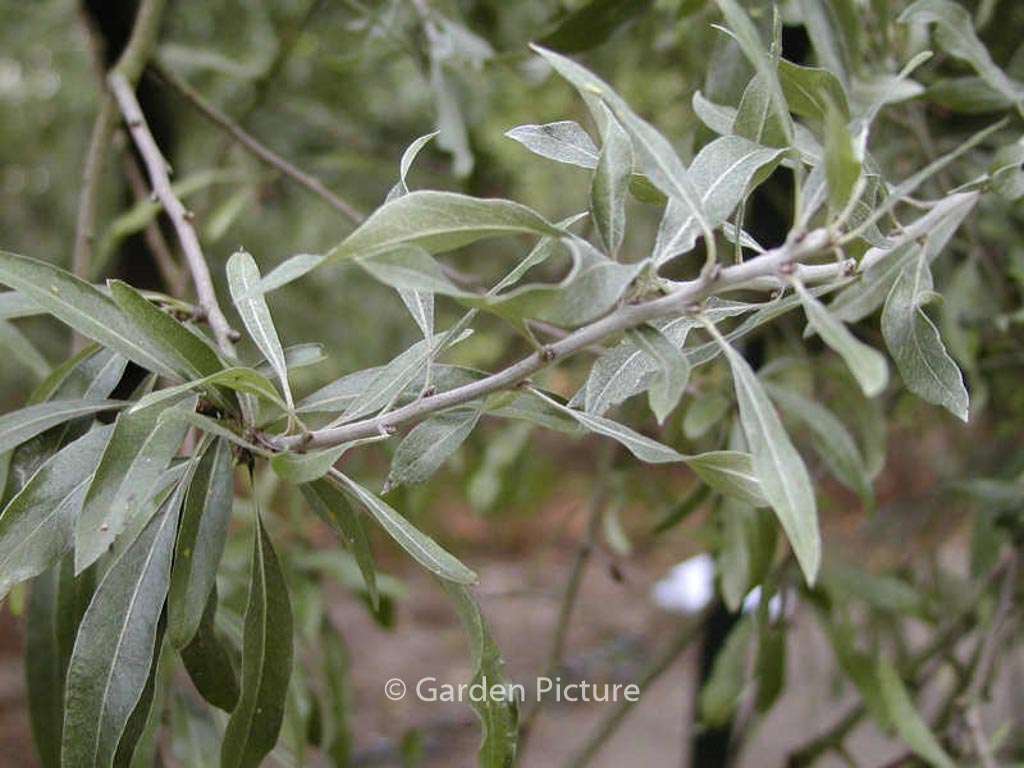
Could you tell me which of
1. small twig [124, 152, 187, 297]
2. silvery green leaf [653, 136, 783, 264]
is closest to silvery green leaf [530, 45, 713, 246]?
silvery green leaf [653, 136, 783, 264]

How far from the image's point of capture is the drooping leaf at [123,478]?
45cm

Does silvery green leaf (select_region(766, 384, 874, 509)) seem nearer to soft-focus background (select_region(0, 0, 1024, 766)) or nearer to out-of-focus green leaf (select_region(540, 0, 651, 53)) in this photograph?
soft-focus background (select_region(0, 0, 1024, 766))

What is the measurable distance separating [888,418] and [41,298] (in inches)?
40.4

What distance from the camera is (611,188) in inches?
18.2

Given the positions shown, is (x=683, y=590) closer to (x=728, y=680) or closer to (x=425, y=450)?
(x=728, y=680)

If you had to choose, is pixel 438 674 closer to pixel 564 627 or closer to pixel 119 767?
pixel 564 627

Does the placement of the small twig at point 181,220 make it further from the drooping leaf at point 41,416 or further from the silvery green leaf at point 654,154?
the silvery green leaf at point 654,154

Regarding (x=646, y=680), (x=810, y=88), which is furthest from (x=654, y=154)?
(x=646, y=680)

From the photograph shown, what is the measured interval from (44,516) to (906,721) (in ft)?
2.51

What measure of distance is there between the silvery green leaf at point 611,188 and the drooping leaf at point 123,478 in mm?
218

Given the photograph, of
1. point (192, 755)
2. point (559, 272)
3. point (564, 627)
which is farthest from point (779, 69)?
point (559, 272)

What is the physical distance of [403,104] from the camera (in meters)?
1.88

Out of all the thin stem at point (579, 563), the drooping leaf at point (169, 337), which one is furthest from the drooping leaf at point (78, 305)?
the thin stem at point (579, 563)

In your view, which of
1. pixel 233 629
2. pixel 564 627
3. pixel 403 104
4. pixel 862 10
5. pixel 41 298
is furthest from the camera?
pixel 403 104
